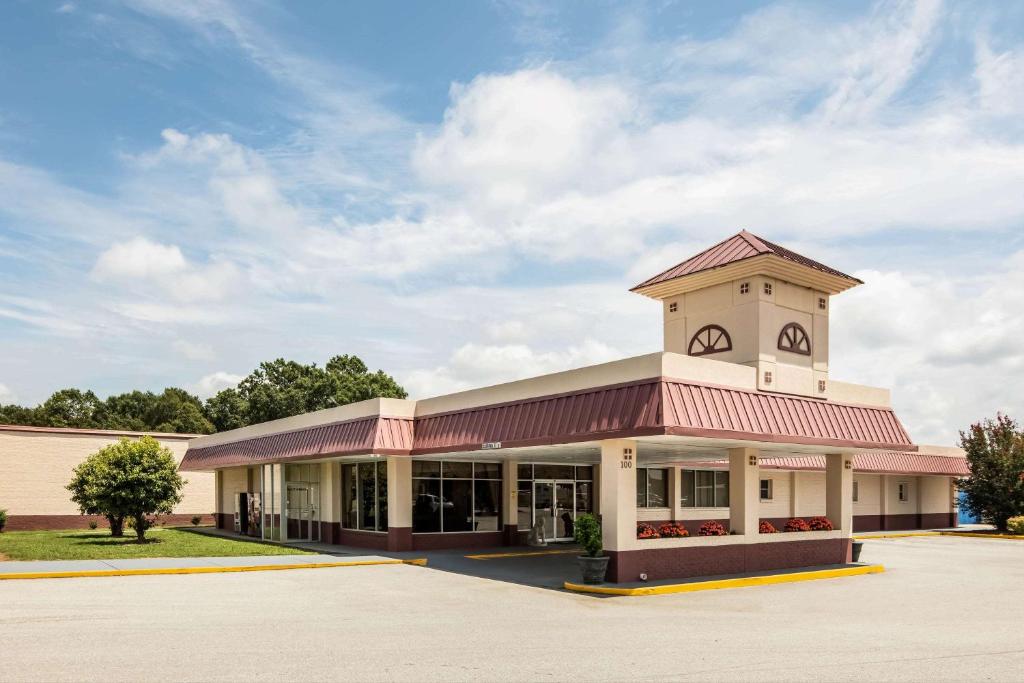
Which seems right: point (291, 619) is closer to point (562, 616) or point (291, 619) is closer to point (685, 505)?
point (562, 616)

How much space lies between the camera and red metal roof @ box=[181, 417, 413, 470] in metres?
26.0

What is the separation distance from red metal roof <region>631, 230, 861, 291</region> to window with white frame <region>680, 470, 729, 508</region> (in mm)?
14506

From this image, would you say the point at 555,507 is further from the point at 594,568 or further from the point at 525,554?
the point at 594,568

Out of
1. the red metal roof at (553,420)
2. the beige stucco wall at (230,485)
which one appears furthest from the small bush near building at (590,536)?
the beige stucco wall at (230,485)

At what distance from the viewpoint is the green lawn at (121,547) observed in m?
25.0

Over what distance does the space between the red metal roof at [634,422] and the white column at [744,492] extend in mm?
1650

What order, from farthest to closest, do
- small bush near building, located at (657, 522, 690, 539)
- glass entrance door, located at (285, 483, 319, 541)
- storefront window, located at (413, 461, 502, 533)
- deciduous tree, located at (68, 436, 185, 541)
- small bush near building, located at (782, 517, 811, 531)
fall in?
glass entrance door, located at (285, 483, 319, 541), deciduous tree, located at (68, 436, 185, 541), storefront window, located at (413, 461, 502, 533), small bush near building, located at (782, 517, 811, 531), small bush near building, located at (657, 522, 690, 539)

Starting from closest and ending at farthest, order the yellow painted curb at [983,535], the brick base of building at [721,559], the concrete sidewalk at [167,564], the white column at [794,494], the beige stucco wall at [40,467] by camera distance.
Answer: the brick base of building at [721,559]
the concrete sidewalk at [167,564]
the yellow painted curb at [983,535]
the white column at [794,494]
the beige stucco wall at [40,467]

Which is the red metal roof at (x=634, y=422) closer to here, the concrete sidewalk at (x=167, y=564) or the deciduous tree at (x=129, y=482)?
the concrete sidewalk at (x=167, y=564)

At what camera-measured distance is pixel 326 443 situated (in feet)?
94.2

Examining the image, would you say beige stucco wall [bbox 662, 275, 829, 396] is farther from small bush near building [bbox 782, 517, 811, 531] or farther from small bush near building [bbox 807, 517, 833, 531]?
small bush near building [bbox 807, 517, 833, 531]

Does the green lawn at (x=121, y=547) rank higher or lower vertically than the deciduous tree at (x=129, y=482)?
lower

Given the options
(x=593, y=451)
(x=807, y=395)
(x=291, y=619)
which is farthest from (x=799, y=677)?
(x=593, y=451)

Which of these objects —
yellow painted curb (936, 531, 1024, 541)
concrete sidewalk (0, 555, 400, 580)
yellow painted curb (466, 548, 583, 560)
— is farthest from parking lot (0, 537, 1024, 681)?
yellow painted curb (936, 531, 1024, 541)
